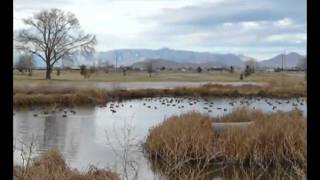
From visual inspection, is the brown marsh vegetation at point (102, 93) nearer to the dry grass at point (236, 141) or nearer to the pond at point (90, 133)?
the pond at point (90, 133)

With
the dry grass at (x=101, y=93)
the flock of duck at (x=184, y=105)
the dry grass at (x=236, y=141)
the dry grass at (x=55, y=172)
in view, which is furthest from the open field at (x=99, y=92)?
the dry grass at (x=55, y=172)

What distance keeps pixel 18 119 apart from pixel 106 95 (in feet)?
25.1

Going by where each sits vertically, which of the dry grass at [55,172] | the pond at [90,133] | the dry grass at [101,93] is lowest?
the pond at [90,133]

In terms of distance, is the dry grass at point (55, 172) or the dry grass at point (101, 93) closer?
the dry grass at point (55, 172)

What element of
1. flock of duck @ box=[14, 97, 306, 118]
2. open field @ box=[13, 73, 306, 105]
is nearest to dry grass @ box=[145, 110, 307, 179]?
Result: flock of duck @ box=[14, 97, 306, 118]

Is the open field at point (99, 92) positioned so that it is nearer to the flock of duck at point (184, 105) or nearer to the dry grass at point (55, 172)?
the flock of duck at point (184, 105)

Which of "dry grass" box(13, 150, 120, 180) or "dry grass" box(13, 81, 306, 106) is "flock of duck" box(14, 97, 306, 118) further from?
"dry grass" box(13, 150, 120, 180)

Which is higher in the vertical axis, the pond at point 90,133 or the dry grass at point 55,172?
the dry grass at point 55,172

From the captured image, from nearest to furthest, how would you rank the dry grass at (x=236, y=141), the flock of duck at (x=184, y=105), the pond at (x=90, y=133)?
the dry grass at (x=236, y=141) < the pond at (x=90, y=133) < the flock of duck at (x=184, y=105)

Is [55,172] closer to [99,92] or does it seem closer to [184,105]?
[184,105]

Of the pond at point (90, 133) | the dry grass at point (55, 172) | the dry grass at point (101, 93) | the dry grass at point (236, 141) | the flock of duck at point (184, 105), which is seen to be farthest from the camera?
the dry grass at point (101, 93)

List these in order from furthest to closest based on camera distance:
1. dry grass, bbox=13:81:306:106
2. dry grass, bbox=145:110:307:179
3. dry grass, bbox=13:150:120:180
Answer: dry grass, bbox=13:81:306:106, dry grass, bbox=145:110:307:179, dry grass, bbox=13:150:120:180

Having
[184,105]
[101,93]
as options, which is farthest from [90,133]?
[101,93]
